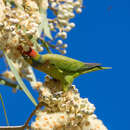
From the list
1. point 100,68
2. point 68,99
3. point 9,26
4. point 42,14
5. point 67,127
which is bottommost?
point 67,127

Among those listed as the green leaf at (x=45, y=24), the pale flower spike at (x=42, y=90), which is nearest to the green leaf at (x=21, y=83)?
the pale flower spike at (x=42, y=90)

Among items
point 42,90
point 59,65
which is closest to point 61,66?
point 59,65

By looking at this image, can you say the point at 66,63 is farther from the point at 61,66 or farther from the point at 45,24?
the point at 45,24

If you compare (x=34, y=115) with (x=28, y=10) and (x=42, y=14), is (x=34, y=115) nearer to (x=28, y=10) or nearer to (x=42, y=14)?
(x=28, y=10)

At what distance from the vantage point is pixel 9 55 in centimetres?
203

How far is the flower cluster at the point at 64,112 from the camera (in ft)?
5.91

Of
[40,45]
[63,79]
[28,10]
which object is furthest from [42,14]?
[63,79]

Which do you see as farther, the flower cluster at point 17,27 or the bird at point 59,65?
the bird at point 59,65

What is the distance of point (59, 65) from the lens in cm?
209

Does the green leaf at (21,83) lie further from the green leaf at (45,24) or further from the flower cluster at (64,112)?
→ the green leaf at (45,24)

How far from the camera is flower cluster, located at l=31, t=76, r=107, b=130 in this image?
5.91 feet

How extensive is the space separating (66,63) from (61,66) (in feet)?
0.11

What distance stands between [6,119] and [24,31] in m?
0.49

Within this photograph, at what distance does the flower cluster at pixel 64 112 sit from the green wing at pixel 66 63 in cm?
19
